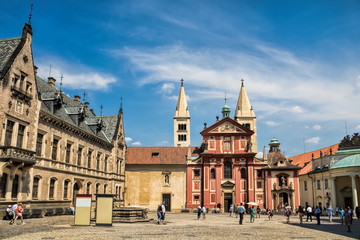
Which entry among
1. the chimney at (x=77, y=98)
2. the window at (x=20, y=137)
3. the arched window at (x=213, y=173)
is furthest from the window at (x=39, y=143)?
the arched window at (x=213, y=173)

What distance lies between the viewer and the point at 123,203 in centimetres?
5356

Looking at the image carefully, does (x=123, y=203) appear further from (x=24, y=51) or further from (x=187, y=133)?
(x=187, y=133)

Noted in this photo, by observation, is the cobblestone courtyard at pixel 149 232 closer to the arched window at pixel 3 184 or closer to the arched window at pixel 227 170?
the arched window at pixel 3 184

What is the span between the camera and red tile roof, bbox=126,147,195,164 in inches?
2247

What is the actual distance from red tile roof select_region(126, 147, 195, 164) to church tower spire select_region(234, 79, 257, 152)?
102ft

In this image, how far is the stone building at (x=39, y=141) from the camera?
87.1 feet

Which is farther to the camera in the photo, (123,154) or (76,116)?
(123,154)

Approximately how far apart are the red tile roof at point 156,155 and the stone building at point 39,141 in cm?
1154

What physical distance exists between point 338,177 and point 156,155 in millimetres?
30059

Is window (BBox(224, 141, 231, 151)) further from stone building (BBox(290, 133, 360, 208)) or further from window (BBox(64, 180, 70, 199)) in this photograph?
window (BBox(64, 180, 70, 199))

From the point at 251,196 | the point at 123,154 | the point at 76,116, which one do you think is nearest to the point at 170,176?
the point at 123,154

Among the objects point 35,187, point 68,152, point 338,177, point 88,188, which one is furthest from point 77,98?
point 338,177

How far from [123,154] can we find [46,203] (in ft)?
76.3

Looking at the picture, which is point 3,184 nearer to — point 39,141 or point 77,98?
point 39,141
